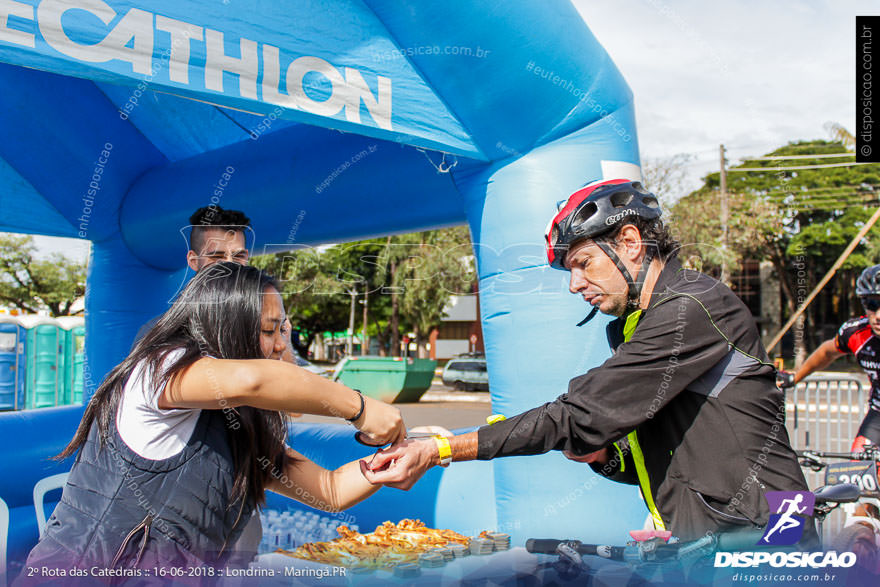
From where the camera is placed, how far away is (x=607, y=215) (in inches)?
75.4

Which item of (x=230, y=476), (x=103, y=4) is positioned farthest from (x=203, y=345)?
(x=103, y=4)

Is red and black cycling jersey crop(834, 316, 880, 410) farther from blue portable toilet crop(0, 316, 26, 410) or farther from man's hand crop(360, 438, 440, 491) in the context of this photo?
blue portable toilet crop(0, 316, 26, 410)

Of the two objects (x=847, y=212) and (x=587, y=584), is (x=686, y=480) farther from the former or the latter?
(x=847, y=212)

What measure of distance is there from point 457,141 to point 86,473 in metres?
2.41

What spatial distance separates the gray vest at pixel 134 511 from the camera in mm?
1534

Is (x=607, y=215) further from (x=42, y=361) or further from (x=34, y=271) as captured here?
(x=42, y=361)

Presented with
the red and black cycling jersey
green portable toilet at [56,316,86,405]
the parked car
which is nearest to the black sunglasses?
the red and black cycling jersey

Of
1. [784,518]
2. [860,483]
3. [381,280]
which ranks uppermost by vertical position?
[381,280]

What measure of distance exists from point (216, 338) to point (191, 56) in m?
1.78

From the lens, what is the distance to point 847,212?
25.5m

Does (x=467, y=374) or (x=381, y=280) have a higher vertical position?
(x=381, y=280)

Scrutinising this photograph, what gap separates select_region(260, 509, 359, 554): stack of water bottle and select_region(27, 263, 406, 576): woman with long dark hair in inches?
106

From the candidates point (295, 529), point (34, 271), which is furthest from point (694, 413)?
point (34, 271)

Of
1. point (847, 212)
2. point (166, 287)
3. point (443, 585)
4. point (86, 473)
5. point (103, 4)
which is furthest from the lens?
point (847, 212)
